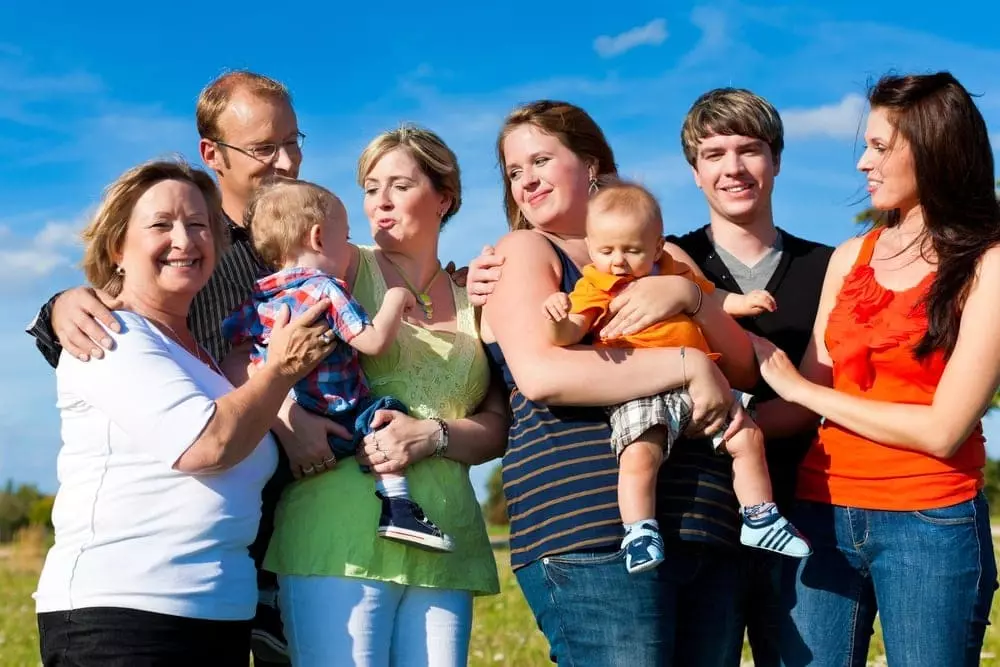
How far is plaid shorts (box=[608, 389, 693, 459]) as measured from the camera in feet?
10.7

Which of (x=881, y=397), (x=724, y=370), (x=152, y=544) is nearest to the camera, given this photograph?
(x=152, y=544)

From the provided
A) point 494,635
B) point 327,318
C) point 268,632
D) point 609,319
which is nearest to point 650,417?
point 609,319

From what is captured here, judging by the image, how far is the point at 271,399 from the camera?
3221mm

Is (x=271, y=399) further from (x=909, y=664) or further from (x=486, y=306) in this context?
(x=909, y=664)

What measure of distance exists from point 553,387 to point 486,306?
480mm

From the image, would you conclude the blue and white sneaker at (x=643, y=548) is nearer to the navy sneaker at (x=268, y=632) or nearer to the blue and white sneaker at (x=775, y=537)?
the blue and white sneaker at (x=775, y=537)

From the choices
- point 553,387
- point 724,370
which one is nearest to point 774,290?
point 724,370

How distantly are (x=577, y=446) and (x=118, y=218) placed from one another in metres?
1.59

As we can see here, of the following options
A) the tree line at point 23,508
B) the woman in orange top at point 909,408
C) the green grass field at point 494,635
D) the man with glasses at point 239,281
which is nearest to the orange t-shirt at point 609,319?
the woman in orange top at point 909,408

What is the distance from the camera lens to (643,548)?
3.12m

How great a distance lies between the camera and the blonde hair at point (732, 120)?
407 centimetres

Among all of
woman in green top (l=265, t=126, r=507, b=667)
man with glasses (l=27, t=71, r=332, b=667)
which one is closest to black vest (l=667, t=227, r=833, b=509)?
woman in green top (l=265, t=126, r=507, b=667)

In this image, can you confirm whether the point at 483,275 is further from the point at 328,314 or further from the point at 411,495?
the point at 411,495

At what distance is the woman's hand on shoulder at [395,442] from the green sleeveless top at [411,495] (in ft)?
0.25
